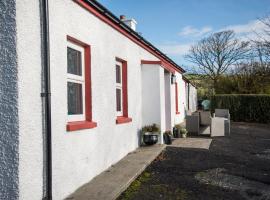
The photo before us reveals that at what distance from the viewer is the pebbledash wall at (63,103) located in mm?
4402

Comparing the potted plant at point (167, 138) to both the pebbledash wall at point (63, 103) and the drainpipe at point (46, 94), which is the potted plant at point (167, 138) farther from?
the drainpipe at point (46, 94)

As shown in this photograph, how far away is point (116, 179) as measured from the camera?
252 inches

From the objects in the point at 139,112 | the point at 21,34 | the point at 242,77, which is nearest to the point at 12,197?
the point at 21,34

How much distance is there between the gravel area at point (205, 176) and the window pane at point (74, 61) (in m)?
2.36

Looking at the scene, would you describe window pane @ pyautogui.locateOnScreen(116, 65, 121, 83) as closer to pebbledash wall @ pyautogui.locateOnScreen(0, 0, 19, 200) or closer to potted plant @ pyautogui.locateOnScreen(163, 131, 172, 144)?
potted plant @ pyautogui.locateOnScreen(163, 131, 172, 144)

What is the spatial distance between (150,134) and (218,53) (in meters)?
31.6

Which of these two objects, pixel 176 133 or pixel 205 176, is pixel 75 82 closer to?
pixel 205 176

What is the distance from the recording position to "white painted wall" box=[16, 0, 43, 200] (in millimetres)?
4328

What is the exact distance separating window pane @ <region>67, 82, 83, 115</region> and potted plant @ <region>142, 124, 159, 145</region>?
4.30m

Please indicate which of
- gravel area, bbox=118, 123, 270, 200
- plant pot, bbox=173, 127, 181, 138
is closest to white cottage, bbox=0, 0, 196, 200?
gravel area, bbox=118, 123, 270, 200

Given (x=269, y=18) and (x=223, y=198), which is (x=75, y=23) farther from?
(x=269, y=18)

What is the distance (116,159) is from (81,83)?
2.37 m

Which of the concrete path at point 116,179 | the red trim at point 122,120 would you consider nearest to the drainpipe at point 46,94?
the concrete path at point 116,179

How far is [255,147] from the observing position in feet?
37.8
